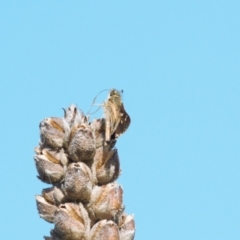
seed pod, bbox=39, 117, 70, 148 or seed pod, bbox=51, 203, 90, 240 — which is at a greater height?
seed pod, bbox=39, 117, 70, 148

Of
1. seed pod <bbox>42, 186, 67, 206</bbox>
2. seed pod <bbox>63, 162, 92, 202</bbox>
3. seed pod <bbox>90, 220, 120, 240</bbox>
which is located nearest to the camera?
seed pod <bbox>90, 220, 120, 240</bbox>

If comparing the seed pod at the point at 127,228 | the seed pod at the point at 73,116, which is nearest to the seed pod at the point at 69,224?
the seed pod at the point at 127,228

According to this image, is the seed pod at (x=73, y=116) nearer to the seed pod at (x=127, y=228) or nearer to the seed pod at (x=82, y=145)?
the seed pod at (x=82, y=145)

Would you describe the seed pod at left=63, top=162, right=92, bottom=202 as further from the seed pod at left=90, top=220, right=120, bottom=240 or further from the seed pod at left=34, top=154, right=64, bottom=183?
the seed pod at left=90, top=220, right=120, bottom=240

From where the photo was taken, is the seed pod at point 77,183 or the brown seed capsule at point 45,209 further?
the brown seed capsule at point 45,209

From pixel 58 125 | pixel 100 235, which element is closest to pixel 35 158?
pixel 58 125

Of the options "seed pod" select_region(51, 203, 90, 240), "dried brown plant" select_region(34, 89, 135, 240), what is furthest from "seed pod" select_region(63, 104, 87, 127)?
"seed pod" select_region(51, 203, 90, 240)

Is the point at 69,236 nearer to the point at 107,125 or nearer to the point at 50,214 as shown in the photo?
the point at 50,214
